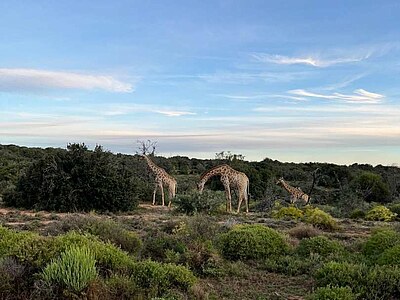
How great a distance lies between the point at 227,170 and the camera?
20562mm

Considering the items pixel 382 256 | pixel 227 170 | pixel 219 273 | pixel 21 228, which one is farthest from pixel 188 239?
pixel 227 170

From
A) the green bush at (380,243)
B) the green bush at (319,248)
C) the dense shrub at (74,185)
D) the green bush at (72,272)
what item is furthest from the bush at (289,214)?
the green bush at (72,272)

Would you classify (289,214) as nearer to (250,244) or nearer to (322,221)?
(322,221)

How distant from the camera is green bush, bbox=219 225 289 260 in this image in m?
9.85

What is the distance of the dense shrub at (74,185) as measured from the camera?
19.1 m

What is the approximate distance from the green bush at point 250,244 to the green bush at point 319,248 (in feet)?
1.23

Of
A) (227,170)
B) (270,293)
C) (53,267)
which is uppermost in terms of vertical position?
(227,170)

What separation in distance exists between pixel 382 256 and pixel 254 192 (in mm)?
21098

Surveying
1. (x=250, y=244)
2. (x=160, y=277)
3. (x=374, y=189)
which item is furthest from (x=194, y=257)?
(x=374, y=189)

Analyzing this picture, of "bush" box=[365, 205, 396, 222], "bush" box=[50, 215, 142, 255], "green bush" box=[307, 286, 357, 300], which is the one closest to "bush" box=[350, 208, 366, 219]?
"bush" box=[365, 205, 396, 222]

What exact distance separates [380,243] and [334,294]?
3.55m

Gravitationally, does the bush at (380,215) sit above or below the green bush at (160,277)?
above

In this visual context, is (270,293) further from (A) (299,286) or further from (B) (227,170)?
(B) (227,170)

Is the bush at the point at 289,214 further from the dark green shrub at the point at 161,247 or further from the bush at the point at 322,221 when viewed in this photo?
the dark green shrub at the point at 161,247
